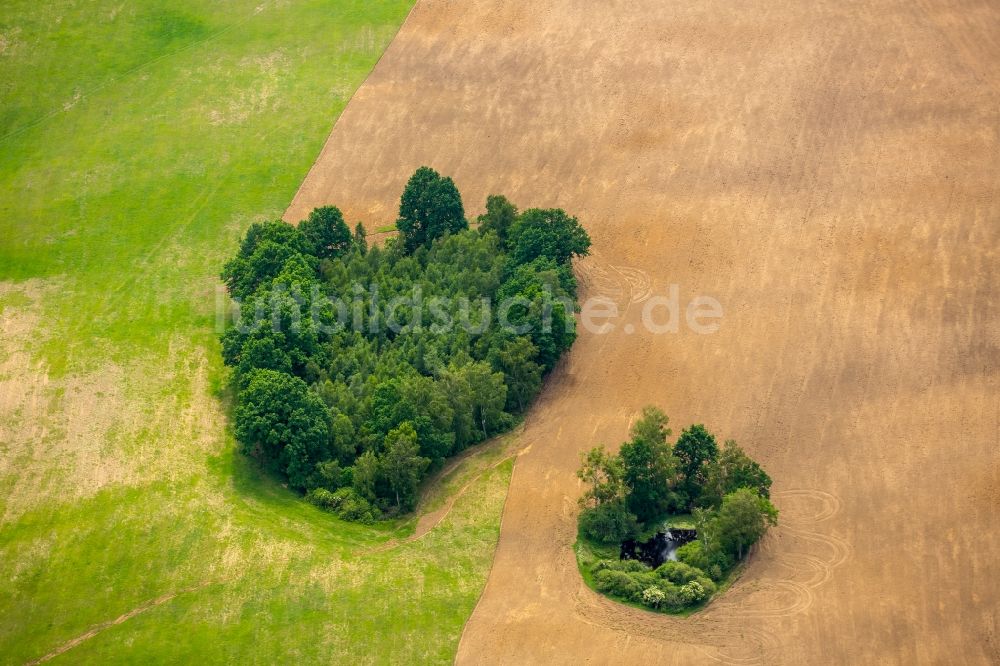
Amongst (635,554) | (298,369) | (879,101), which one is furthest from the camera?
(879,101)

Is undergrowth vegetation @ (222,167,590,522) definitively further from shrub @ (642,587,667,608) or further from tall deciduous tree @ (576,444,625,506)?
shrub @ (642,587,667,608)

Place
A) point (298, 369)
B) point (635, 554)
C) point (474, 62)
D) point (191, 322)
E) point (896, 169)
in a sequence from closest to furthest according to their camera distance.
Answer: point (635, 554)
point (298, 369)
point (191, 322)
point (896, 169)
point (474, 62)

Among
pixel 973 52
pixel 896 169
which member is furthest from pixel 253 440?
pixel 973 52

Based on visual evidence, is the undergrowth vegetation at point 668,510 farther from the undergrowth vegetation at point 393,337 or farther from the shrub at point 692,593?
the undergrowth vegetation at point 393,337

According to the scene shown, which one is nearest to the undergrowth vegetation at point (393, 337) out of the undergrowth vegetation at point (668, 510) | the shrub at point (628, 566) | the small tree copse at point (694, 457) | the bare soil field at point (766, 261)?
the bare soil field at point (766, 261)

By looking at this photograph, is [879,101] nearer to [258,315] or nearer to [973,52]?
[973,52]

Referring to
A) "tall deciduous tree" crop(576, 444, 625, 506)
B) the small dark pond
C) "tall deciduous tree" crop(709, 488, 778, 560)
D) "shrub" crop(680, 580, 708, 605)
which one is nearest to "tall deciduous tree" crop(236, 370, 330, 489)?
"tall deciduous tree" crop(576, 444, 625, 506)

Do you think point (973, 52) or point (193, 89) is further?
point (193, 89)

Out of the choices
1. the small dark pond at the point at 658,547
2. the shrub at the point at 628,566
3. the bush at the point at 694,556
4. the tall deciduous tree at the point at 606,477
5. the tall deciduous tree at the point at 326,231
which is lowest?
the small dark pond at the point at 658,547
